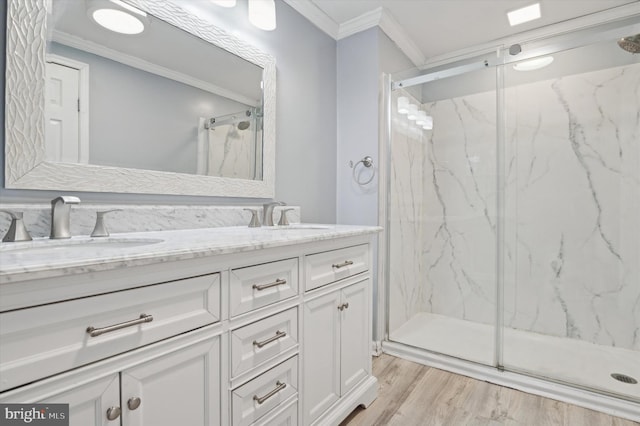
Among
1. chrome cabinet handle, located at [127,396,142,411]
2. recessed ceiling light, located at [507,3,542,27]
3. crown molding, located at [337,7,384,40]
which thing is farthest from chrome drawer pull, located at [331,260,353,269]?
recessed ceiling light, located at [507,3,542,27]

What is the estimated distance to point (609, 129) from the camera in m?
2.20

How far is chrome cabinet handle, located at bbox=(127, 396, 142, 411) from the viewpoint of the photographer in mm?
736

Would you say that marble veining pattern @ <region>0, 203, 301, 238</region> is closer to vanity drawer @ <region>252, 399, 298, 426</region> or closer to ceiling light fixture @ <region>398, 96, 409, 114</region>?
vanity drawer @ <region>252, 399, 298, 426</region>

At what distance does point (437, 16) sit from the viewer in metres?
2.31

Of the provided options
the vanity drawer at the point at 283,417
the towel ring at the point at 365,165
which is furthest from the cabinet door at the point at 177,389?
the towel ring at the point at 365,165

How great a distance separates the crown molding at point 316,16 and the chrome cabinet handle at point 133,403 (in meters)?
2.18

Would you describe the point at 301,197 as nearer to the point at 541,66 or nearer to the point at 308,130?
the point at 308,130

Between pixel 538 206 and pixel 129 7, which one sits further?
pixel 538 206

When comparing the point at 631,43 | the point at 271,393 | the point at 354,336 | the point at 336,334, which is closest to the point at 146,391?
the point at 271,393

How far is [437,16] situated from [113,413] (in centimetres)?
274

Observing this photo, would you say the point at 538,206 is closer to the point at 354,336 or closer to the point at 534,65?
the point at 534,65

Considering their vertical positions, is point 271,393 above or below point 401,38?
below

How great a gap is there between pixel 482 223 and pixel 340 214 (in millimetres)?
1068

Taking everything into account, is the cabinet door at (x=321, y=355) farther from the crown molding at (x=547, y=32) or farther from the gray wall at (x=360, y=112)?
the crown molding at (x=547, y=32)
